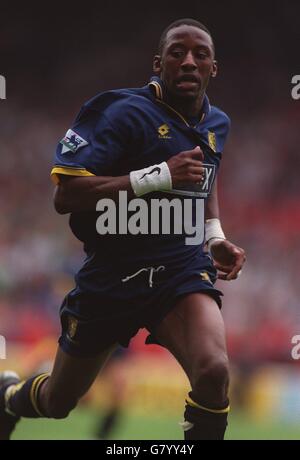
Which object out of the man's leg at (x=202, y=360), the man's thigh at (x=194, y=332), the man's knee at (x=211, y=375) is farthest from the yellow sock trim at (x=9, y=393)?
the man's knee at (x=211, y=375)

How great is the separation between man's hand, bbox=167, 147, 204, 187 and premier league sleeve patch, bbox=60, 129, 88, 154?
369mm

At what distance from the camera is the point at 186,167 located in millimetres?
3422

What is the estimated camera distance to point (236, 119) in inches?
450

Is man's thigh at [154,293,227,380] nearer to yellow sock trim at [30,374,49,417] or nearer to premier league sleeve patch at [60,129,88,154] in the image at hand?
premier league sleeve patch at [60,129,88,154]

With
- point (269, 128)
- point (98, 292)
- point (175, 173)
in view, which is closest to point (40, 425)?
point (98, 292)

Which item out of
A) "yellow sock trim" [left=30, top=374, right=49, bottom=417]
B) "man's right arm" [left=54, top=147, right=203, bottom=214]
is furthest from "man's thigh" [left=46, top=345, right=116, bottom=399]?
"man's right arm" [left=54, top=147, right=203, bottom=214]

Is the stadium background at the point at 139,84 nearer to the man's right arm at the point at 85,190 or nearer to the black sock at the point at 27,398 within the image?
the black sock at the point at 27,398

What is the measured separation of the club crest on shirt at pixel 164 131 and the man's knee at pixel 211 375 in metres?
0.95

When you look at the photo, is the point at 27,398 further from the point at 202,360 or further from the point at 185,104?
the point at 185,104

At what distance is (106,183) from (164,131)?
36 cm

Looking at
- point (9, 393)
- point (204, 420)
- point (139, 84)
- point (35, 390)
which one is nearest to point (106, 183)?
point (204, 420)

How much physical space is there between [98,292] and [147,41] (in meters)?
7.83

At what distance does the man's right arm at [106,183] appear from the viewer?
135 inches
